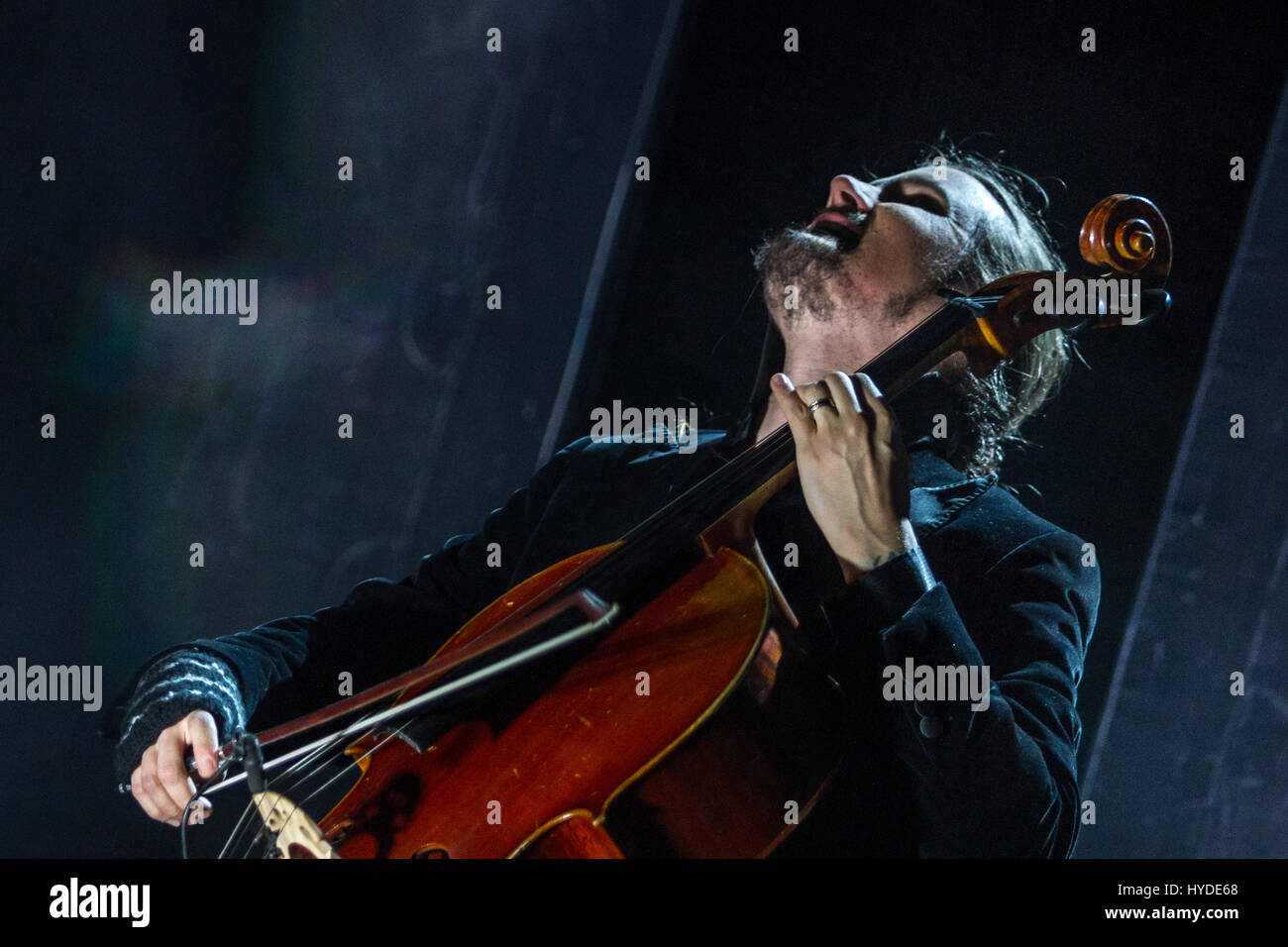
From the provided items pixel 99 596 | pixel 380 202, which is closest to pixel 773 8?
pixel 380 202

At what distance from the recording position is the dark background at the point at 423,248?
1502 mm

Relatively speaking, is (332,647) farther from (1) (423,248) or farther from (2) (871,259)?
(2) (871,259)

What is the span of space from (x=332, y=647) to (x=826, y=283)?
907 mm

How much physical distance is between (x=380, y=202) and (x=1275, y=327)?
55.5 inches

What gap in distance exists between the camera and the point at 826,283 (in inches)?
63.5

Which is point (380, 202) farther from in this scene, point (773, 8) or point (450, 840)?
point (450, 840)

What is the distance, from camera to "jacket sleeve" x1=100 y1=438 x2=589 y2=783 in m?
1.26

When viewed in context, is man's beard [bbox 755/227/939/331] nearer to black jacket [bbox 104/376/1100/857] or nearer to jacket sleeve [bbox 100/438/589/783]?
black jacket [bbox 104/376/1100/857]

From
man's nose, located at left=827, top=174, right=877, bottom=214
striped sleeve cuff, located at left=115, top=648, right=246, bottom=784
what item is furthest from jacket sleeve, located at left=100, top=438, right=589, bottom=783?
man's nose, located at left=827, top=174, right=877, bottom=214

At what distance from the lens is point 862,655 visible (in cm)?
121

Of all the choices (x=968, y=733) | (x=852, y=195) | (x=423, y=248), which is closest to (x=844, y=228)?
(x=852, y=195)

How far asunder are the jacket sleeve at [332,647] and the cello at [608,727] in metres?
0.16

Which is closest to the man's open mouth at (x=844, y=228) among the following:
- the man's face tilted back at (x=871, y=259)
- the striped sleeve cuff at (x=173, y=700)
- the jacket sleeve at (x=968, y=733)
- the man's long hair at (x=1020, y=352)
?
the man's face tilted back at (x=871, y=259)

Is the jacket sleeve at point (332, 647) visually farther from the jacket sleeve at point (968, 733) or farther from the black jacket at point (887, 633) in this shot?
the jacket sleeve at point (968, 733)
